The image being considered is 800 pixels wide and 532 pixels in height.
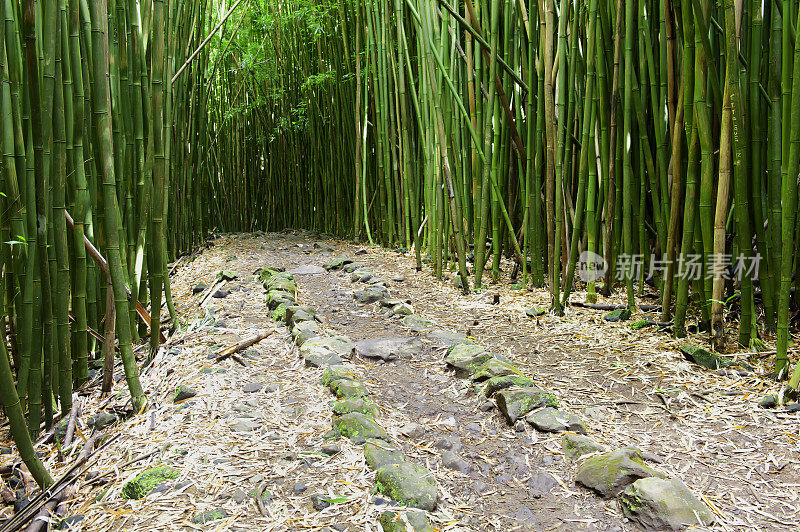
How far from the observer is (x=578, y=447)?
999mm

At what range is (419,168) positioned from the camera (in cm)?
270

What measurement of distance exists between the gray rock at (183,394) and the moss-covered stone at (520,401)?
0.66 m

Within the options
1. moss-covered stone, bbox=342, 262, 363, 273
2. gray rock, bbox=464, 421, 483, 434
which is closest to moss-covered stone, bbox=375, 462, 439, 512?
gray rock, bbox=464, 421, 483, 434

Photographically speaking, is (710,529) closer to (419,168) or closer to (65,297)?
(65,297)

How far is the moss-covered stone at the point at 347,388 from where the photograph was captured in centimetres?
119

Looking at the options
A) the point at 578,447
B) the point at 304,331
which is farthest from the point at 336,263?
the point at 578,447

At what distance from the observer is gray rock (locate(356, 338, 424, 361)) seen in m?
1.53

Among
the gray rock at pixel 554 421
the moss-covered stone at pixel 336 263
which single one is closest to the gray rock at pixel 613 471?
the gray rock at pixel 554 421

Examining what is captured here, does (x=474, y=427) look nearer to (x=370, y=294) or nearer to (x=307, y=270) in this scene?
(x=370, y=294)

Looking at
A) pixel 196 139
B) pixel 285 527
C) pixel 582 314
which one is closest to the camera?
pixel 285 527

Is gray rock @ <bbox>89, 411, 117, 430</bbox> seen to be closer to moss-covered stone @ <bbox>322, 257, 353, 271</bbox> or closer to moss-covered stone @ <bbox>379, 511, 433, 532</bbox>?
moss-covered stone @ <bbox>379, 511, 433, 532</bbox>

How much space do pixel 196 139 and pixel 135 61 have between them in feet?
5.62

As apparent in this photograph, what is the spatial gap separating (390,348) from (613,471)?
76cm

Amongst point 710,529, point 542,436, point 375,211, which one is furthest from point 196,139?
point 710,529
